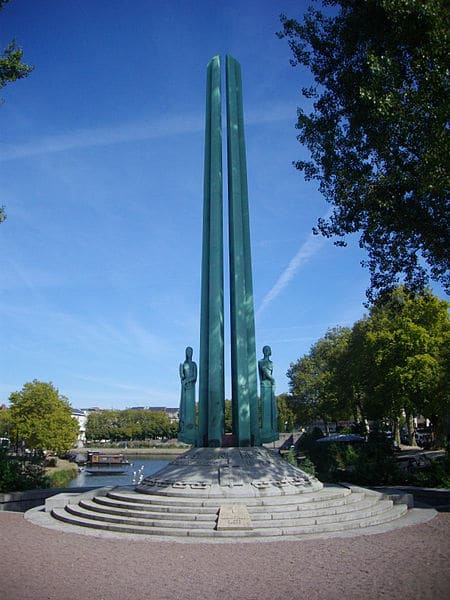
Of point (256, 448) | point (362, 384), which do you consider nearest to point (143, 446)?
point (362, 384)

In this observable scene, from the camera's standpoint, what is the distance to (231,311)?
1773cm

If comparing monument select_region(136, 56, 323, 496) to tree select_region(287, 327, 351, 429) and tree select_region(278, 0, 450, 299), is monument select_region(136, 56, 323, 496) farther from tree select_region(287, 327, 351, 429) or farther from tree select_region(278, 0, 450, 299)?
tree select_region(287, 327, 351, 429)

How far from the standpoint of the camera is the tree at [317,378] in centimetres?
4772

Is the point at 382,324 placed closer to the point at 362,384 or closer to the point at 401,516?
the point at 362,384

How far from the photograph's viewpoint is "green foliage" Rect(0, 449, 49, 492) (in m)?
16.4

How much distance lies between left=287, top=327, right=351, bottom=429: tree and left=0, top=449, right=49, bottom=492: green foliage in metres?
32.6

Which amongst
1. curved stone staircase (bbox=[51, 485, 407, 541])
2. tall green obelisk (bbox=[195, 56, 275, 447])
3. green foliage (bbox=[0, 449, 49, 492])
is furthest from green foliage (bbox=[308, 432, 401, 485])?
green foliage (bbox=[0, 449, 49, 492])

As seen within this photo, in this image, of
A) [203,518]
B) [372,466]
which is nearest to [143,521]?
[203,518]

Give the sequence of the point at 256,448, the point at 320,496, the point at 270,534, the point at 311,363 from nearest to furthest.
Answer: the point at 270,534
the point at 320,496
the point at 256,448
the point at 311,363

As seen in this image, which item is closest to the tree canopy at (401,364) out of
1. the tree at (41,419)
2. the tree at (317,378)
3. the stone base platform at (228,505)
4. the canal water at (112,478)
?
the tree at (317,378)

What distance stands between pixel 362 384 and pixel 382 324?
5010 mm

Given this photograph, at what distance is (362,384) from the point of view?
3872cm

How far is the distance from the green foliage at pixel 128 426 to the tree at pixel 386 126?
91.6 metres

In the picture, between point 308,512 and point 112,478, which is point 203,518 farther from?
point 112,478
